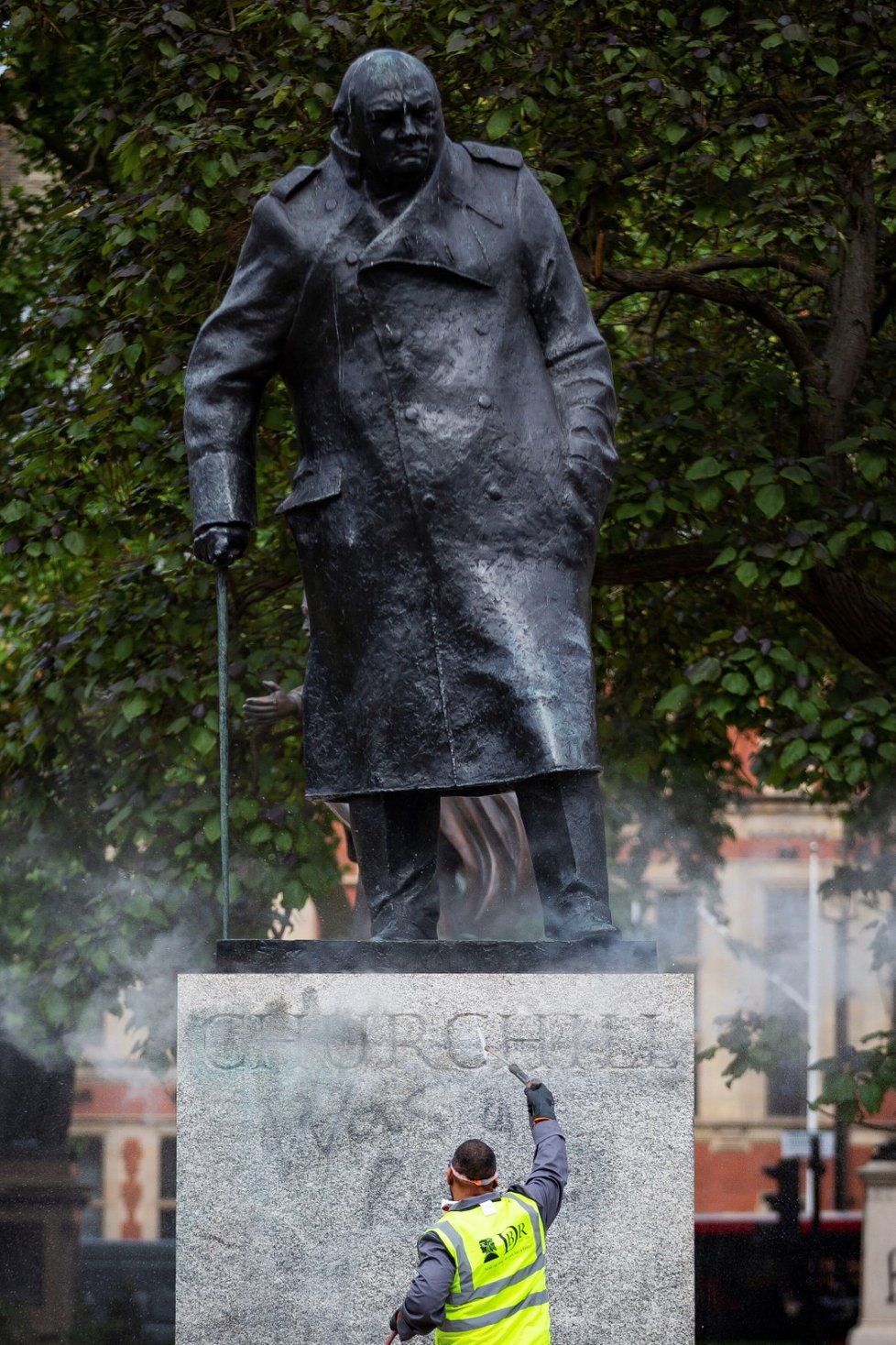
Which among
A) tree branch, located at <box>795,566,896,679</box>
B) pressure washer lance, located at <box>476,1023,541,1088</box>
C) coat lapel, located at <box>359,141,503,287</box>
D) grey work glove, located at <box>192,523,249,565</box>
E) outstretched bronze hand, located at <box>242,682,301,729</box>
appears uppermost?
coat lapel, located at <box>359,141,503,287</box>

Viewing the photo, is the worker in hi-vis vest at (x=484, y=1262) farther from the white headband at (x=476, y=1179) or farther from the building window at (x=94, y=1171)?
the building window at (x=94, y=1171)

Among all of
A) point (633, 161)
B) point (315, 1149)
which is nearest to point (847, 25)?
point (633, 161)

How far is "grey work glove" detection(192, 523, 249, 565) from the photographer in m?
6.50

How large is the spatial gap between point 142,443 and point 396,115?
19.9 feet

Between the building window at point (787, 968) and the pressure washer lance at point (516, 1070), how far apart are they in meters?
29.2

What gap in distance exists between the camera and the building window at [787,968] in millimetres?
37719

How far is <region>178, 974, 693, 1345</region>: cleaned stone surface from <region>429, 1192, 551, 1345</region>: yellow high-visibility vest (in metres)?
0.49

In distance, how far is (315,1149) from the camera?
5.97 m

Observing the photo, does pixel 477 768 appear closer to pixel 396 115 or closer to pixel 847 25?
pixel 396 115

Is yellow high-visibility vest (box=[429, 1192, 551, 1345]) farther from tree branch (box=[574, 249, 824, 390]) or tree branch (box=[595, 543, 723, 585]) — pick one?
tree branch (box=[574, 249, 824, 390])

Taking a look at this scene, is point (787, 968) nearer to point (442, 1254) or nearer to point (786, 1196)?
point (786, 1196)

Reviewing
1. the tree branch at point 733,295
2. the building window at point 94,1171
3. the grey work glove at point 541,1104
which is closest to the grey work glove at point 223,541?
the grey work glove at point 541,1104

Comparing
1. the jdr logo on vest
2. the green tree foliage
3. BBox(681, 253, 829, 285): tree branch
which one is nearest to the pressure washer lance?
the jdr logo on vest

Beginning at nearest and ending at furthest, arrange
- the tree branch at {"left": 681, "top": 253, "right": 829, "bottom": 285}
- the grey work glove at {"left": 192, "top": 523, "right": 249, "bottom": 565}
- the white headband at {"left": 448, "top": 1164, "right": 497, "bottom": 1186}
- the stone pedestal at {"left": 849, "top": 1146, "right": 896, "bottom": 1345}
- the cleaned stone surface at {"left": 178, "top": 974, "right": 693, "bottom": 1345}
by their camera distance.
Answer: the white headband at {"left": 448, "top": 1164, "right": 497, "bottom": 1186} < the cleaned stone surface at {"left": 178, "top": 974, "right": 693, "bottom": 1345} < the grey work glove at {"left": 192, "top": 523, "right": 249, "bottom": 565} < the tree branch at {"left": 681, "top": 253, "right": 829, "bottom": 285} < the stone pedestal at {"left": 849, "top": 1146, "right": 896, "bottom": 1345}
